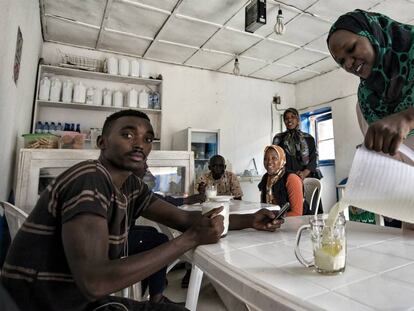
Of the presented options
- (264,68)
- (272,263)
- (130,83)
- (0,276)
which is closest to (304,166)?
(264,68)

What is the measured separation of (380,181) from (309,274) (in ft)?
0.79

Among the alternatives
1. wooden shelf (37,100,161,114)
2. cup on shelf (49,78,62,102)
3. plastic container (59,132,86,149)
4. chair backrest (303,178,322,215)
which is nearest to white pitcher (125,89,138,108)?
wooden shelf (37,100,161,114)

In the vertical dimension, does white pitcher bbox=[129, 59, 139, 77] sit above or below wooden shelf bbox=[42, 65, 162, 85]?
above

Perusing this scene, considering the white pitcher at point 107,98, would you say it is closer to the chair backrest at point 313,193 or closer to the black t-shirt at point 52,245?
the chair backrest at point 313,193

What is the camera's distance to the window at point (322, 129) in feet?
15.4

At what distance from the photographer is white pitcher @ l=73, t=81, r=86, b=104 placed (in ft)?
11.4

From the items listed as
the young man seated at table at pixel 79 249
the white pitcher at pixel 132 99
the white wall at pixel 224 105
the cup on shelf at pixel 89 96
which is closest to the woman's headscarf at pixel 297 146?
the white wall at pixel 224 105

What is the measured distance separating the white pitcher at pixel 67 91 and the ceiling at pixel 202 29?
24.6 inches

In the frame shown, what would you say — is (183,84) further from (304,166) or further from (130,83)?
(304,166)

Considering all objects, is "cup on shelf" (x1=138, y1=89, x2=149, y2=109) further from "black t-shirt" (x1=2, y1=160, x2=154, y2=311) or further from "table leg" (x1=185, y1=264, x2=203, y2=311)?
"black t-shirt" (x1=2, y1=160, x2=154, y2=311)

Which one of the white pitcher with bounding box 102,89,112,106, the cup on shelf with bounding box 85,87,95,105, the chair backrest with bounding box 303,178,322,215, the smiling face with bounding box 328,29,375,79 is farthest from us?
the white pitcher with bounding box 102,89,112,106

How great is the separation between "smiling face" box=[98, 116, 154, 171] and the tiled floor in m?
1.38

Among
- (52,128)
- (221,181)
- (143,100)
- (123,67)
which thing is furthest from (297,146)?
(52,128)

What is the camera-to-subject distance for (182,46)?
3770 millimetres
